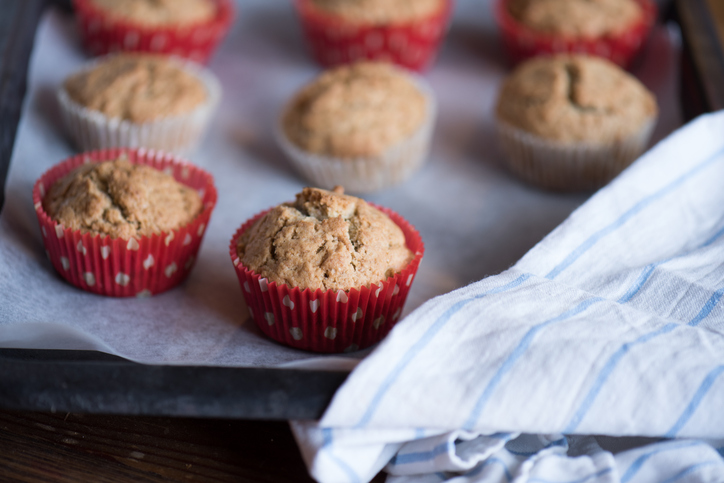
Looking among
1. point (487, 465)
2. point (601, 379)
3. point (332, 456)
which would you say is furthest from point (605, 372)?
point (332, 456)

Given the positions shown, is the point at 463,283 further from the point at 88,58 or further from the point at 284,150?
the point at 88,58

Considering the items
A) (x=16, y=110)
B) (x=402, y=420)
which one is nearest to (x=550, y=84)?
(x=402, y=420)

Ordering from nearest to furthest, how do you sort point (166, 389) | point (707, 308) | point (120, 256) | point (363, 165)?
point (166, 389) < point (707, 308) < point (120, 256) < point (363, 165)

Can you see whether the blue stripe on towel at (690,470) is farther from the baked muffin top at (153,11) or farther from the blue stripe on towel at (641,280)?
the baked muffin top at (153,11)

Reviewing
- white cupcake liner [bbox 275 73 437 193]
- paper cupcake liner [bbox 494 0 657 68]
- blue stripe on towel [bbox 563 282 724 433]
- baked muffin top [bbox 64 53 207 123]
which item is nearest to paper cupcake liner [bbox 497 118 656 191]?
white cupcake liner [bbox 275 73 437 193]

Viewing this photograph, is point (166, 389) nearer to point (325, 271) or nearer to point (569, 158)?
point (325, 271)

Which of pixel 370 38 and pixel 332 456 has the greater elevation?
pixel 370 38
